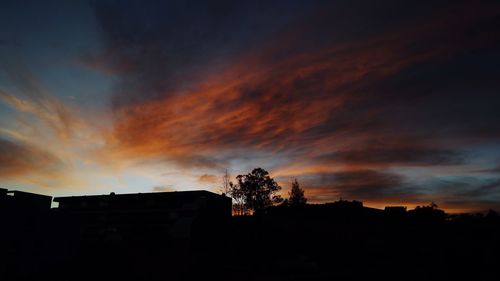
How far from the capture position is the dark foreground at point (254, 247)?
14875mm

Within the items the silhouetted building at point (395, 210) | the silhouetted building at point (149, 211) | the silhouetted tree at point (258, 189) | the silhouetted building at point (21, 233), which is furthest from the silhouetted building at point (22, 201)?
the silhouetted tree at point (258, 189)

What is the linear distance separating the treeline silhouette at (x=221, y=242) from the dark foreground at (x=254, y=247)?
0.06 metres

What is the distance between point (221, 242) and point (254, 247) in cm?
223

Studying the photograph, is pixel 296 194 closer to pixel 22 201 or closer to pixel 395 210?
pixel 395 210

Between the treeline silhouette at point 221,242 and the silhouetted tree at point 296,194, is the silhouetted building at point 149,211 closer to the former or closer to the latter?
the treeline silhouette at point 221,242

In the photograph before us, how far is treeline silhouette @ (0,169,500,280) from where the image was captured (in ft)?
48.8

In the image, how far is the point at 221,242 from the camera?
2014cm

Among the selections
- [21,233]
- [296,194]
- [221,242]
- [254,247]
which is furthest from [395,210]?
[296,194]

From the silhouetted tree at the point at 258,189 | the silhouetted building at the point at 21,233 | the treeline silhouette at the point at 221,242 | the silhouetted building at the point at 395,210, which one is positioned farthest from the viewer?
the silhouetted tree at the point at 258,189

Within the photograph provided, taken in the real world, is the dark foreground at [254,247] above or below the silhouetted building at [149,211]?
below

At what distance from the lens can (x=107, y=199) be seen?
20.9 m

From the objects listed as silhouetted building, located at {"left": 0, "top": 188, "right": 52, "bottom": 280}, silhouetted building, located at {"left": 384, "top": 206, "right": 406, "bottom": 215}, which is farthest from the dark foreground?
silhouetted building, located at {"left": 384, "top": 206, "right": 406, "bottom": 215}

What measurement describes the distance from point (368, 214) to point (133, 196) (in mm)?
18007

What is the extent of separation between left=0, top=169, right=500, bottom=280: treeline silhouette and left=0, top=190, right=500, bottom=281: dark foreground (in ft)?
0.20
